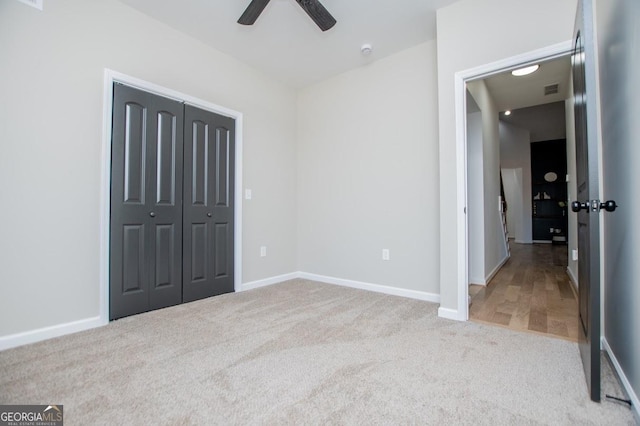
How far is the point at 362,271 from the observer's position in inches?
138

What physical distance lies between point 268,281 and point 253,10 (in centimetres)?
282

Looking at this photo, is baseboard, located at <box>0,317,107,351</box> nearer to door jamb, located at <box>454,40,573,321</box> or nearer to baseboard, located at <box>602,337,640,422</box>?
door jamb, located at <box>454,40,573,321</box>

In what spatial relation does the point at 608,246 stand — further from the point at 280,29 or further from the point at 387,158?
the point at 280,29

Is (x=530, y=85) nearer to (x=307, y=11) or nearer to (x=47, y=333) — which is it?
(x=307, y=11)

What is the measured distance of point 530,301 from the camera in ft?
9.57

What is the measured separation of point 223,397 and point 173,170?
82.2 inches

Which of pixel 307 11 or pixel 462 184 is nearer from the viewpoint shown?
pixel 307 11

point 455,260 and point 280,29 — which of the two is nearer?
point 455,260

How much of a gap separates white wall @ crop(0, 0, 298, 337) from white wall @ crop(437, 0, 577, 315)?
2518 millimetres

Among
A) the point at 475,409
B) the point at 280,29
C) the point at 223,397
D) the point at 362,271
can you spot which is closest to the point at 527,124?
the point at 362,271

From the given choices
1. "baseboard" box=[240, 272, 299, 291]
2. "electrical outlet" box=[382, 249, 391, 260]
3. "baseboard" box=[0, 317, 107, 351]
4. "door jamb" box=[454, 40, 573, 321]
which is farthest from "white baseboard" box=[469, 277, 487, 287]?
"baseboard" box=[0, 317, 107, 351]

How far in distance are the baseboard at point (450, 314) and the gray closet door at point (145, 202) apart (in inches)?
94.6

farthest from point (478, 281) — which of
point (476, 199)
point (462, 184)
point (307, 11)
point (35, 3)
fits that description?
→ point (35, 3)

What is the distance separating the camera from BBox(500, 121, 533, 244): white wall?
25.5 ft
